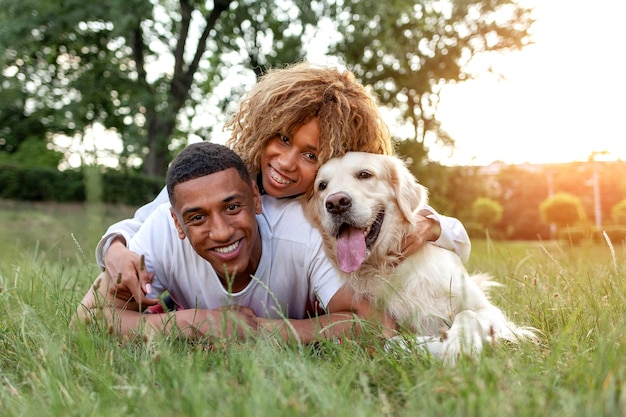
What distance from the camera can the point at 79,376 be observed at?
1.99 m

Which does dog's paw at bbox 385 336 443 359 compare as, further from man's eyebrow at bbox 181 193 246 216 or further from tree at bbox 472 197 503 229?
tree at bbox 472 197 503 229

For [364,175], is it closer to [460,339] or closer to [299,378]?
[460,339]

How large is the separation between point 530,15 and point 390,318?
72.3 feet

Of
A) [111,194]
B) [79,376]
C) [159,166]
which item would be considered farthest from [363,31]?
[79,376]

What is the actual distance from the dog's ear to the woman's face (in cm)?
41

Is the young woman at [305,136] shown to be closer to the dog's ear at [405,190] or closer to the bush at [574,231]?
the dog's ear at [405,190]

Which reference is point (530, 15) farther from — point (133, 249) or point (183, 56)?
point (133, 249)

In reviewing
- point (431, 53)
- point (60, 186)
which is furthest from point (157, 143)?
point (431, 53)

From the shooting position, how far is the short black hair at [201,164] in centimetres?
292

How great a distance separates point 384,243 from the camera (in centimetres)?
316

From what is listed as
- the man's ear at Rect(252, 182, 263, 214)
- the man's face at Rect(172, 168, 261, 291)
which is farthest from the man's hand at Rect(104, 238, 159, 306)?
the man's ear at Rect(252, 182, 263, 214)

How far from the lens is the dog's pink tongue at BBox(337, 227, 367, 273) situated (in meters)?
3.04

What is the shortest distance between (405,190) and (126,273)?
4.74 ft

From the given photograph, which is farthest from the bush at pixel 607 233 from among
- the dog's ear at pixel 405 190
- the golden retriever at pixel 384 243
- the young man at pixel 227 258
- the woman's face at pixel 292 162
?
the woman's face at pixel 292 162
